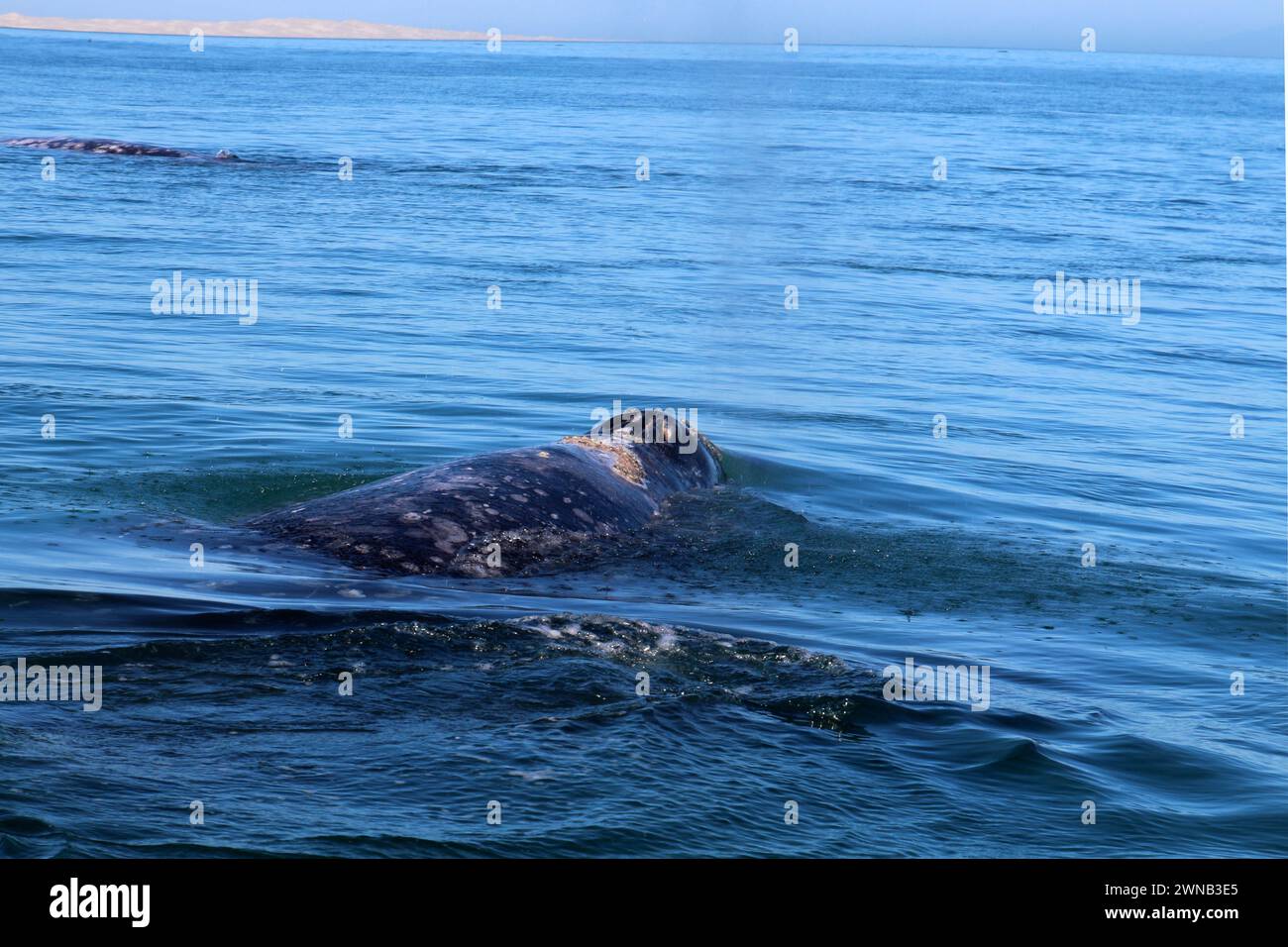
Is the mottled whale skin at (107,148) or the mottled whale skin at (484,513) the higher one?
the mottled whale skin at (107,148)

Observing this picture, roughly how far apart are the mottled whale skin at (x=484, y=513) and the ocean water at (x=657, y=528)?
34 cm

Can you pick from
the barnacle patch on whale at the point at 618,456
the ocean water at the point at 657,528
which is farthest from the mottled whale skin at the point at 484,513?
the ocean water at the point at 657,528

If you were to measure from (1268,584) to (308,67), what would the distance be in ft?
398

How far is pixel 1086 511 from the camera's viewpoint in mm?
14781

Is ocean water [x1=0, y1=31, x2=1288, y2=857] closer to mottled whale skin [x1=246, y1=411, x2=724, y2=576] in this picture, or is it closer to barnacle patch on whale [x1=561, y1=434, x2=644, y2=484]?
mottled whale skin [x1=246, y1=411, x2=724, y2=576]

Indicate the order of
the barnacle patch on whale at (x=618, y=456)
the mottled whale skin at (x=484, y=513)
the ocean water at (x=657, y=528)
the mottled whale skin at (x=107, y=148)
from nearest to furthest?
1. the ocean water at (x=657, y=528)
2. the mottled whale skin at (x=484, y=513)
3. the barnacle patch on whale at (x=618, y=456)
4. the mottled whale skin at (x=107, y=148)

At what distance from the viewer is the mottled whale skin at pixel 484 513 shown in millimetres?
10070

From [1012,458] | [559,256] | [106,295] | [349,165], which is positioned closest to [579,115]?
[349,165]

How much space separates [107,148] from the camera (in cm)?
4184

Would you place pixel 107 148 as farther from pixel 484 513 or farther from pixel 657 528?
pixel 484 513

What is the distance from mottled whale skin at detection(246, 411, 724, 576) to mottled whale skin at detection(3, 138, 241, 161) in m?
32.3

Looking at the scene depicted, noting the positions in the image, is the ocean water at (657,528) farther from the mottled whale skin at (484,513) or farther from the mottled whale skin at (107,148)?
the mottled whale skin at (107,148)
